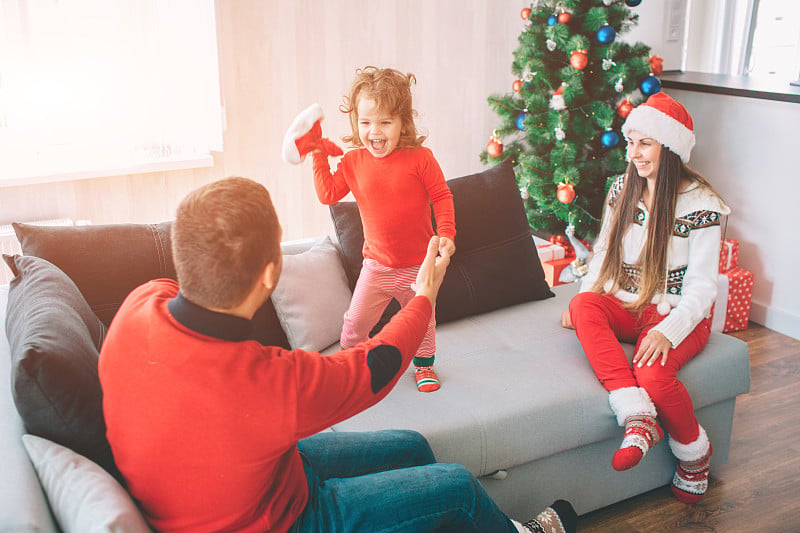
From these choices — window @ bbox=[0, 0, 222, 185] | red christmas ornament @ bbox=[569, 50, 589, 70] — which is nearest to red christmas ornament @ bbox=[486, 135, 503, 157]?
red christmas ornament @ bbox=[569, 50, 589, 70]

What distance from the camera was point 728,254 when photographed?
3316 millimetres

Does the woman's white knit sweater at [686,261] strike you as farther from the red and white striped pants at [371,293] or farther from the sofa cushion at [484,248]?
the red and white striped pants at [371,293]

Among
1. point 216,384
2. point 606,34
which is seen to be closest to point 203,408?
point 216,384

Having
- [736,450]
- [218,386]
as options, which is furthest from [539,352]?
[218,386]

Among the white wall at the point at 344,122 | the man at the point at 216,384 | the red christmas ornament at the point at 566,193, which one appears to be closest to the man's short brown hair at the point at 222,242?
the man at the point at 216,384

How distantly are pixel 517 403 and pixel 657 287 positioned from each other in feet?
2.10

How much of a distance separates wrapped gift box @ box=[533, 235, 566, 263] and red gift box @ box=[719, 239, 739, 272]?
71cm

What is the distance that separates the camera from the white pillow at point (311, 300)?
2.18 meters

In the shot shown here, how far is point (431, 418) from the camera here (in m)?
1.87

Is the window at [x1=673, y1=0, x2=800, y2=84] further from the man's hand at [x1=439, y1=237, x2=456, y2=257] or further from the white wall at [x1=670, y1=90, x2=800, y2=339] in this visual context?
the man's hand at [x1=439, y1=237, x2=456, y2=257]

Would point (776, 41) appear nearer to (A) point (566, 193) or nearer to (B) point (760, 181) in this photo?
(B) point (760, 181)

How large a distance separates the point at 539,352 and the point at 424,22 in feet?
6.73

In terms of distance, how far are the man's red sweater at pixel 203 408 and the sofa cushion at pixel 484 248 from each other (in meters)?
1.19

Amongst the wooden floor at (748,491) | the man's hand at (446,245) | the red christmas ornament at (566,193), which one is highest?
the man's hand at (446,245)
